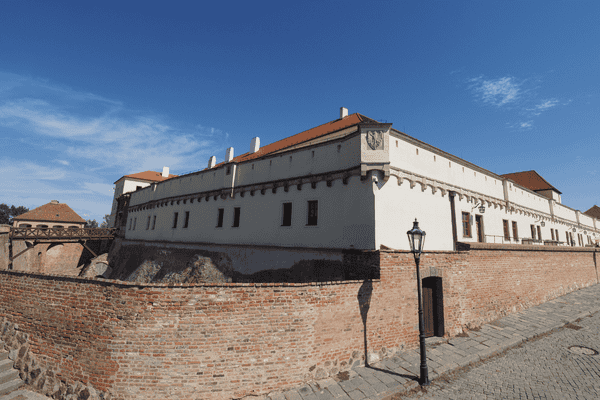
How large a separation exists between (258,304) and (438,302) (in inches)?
306

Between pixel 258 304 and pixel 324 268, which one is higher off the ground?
pixel 324 268

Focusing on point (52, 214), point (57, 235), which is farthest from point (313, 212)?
point (52, 214)

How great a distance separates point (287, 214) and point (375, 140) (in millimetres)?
5776

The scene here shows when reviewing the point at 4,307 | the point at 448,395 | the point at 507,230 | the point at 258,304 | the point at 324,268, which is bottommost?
the point at 448,395

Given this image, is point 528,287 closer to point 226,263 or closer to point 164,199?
point 226,263

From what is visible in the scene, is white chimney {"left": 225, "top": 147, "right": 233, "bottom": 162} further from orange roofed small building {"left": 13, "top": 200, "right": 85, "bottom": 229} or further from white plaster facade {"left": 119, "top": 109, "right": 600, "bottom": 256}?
orange roofed small building {"left": 13, "top": 200, "right": 85, "bottom": 229}

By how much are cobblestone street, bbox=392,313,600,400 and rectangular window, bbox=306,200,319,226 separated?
737cm

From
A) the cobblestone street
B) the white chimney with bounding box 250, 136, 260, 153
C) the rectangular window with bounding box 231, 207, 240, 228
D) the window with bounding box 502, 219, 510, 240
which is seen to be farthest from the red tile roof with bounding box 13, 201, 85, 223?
the window with bounding box 502, 219, 510, 240

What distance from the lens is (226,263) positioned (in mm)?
15953

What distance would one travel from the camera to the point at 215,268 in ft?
51.7

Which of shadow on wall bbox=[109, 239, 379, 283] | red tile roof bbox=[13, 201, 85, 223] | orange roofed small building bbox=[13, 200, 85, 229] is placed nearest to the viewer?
shadow on wall bbox=[109, 239, 379, 283]

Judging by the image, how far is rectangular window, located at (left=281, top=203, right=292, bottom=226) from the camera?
13938mm

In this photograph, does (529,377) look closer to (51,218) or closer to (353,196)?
(353,196)

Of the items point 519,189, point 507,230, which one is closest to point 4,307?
point 507,230
